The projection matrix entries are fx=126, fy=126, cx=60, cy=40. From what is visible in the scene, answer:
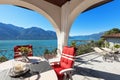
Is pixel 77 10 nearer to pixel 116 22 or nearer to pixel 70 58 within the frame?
pixel 70 58

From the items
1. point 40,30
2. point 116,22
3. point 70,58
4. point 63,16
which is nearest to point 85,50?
point 63,16

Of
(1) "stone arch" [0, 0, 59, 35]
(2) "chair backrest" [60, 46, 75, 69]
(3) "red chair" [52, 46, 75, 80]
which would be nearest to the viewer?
(3) "red chair" [52, 46, 75, 80]

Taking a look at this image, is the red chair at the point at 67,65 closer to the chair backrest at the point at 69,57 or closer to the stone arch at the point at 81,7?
the chair backrest at the point at 69,57

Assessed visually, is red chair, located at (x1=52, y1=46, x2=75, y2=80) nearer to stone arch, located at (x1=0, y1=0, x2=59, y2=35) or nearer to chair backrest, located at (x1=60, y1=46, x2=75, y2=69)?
chair backrest, located at (x1=60, y1=46, x2=75, y2=69)

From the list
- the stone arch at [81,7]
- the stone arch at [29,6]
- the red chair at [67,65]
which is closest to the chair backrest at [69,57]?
the red chair at [67,65]

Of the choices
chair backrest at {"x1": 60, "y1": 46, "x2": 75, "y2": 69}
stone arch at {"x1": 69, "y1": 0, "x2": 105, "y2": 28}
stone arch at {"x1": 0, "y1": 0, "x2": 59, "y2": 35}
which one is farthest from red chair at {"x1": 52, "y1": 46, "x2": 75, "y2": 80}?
stone arch at {"x1": 0, "y1": 0, "x2": 59, "y2": 35}

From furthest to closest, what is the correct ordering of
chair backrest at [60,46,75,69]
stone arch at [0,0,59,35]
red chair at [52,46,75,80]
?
stone arch at [0,0,59,35] < chair backrest at [60,46,75,69] < red chair at [52,46,75,80]

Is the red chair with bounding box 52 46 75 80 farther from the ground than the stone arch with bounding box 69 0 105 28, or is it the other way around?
the stone arch with bounding box 69 0 105 28

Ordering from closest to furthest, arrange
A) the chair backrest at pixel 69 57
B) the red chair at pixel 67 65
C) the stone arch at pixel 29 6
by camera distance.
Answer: the red chair at pixel 67 65, the chair backrest at pixel 69 57, the stone arch at pixel 29 6

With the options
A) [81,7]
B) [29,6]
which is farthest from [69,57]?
[29,6]

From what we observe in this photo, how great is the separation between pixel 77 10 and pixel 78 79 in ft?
8.66

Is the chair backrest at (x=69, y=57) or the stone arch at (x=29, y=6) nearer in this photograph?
the chair backrest at (x=69, y=57)

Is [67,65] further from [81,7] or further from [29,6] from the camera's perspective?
[29,6]

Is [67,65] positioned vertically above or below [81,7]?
below
